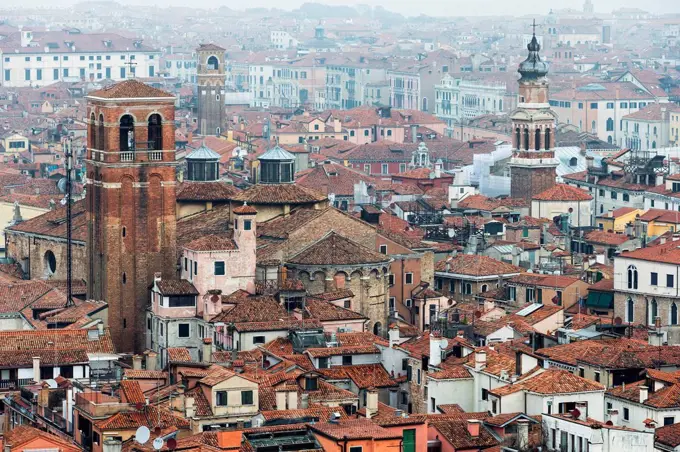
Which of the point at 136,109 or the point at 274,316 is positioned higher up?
the point at 136,109

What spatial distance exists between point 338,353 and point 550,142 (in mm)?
52489

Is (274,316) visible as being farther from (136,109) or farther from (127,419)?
(127,419)

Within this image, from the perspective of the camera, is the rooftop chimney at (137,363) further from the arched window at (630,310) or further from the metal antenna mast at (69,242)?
the arched window at (630,310)

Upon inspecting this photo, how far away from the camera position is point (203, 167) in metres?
88.2

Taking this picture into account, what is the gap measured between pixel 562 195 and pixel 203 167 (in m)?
25.2

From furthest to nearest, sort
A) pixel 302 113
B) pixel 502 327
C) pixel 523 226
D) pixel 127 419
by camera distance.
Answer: pixel 302 113, pixel 523 226, pixel 502 327, pixel 127 419

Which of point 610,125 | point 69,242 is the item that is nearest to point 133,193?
point 69,242

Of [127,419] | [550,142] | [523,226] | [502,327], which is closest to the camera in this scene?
[127,419]

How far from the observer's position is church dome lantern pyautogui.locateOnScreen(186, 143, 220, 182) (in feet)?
289

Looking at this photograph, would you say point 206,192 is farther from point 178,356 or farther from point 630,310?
point 178,356

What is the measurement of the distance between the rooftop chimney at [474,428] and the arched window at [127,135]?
24.7m

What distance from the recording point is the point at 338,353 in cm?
6519

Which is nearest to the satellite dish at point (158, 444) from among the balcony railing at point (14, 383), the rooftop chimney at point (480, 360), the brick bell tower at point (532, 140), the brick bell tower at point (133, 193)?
the balcony railing at point (14, 383)

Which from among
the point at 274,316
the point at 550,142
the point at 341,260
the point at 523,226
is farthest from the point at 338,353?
the point at 550,142
